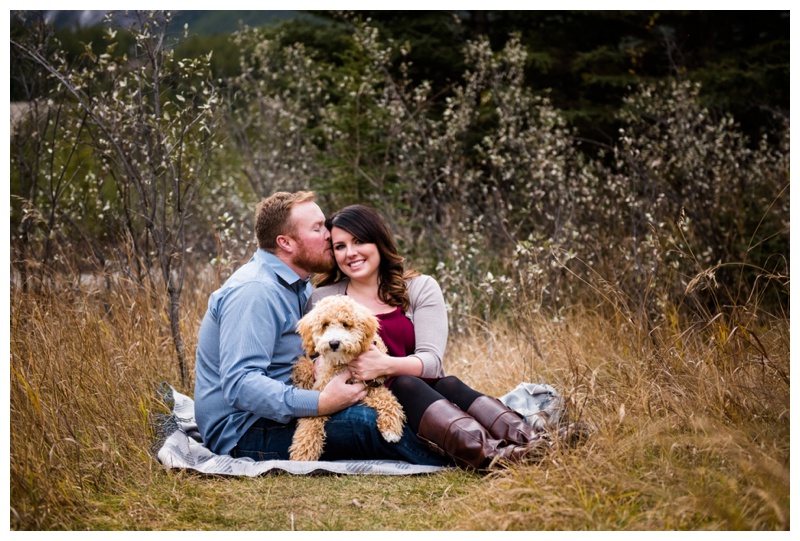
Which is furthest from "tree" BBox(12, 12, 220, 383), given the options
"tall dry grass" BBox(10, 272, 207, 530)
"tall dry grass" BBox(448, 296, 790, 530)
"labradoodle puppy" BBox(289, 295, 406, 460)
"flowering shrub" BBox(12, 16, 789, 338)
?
"tall dry grass" BBox(448, 296, 790, 530)

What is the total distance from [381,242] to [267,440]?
3.93ft

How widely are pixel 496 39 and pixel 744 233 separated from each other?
5.75 metres

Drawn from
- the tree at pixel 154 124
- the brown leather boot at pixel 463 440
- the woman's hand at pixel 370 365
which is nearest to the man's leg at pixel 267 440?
the woman's hand at pixel 370 365

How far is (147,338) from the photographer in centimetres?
483

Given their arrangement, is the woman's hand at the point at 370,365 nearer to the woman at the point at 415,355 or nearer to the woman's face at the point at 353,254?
the woman at the point at 415,355

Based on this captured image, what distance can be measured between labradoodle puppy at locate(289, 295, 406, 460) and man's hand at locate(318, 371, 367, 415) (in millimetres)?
74

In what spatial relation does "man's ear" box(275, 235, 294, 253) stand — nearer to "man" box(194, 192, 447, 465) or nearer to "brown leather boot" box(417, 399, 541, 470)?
"man" box(194, 192, 447, 465)

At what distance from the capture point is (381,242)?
4105mm

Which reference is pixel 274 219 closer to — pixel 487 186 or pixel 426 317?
pixel 426 317

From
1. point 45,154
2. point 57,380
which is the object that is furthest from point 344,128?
point 57,380

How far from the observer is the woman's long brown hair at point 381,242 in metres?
4.04

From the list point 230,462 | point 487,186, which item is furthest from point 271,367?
point 487,186

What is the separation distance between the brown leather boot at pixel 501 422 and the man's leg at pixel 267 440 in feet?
3.01

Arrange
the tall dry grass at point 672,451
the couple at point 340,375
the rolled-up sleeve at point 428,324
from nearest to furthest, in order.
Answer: the tall dry grass at point 672,451, the couple at point 340,375, the rolled-up sleeve at point 428,324
